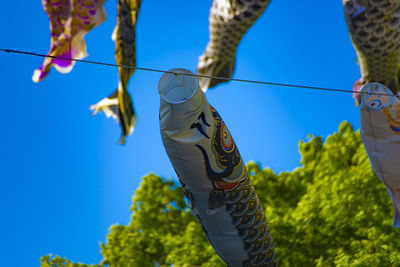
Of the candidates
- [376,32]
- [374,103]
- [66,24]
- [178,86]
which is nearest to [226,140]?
[178,86]

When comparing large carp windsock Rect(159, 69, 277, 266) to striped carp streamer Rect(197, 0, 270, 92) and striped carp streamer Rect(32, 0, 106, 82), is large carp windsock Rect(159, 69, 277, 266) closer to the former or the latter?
striped carp streamer Rect(197, 0, 270, 92)

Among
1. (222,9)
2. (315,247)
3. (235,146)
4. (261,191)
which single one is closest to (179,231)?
(261,191)

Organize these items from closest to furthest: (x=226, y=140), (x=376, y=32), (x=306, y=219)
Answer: (x=226, y=140) < (x=376, y=32) < (x=306, y=219)

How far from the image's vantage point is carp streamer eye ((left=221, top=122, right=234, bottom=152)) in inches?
156

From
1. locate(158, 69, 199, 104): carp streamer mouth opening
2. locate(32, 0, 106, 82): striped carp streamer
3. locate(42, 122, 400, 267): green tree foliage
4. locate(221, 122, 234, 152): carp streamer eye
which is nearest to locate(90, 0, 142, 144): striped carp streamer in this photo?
locate(32, 0, 106, 82): striped carp streamer

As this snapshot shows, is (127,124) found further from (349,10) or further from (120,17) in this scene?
(349,10)

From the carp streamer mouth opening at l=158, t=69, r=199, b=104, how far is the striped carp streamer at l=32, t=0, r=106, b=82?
1.60 meters

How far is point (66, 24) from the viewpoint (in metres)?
5.19

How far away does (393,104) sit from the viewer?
432 cm

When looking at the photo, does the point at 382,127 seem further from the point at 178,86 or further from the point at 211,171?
the point at 178,86

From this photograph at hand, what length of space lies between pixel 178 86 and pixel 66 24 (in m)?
1.83

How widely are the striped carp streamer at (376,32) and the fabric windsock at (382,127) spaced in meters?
Answer: 0.51

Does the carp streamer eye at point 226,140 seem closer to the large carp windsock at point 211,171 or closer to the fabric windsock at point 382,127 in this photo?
the large carp windsock at point 211,171

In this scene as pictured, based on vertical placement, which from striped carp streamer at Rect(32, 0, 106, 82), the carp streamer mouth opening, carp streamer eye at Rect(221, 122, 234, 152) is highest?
striped carp streamer at Rect(32, 0, 106, 82)
